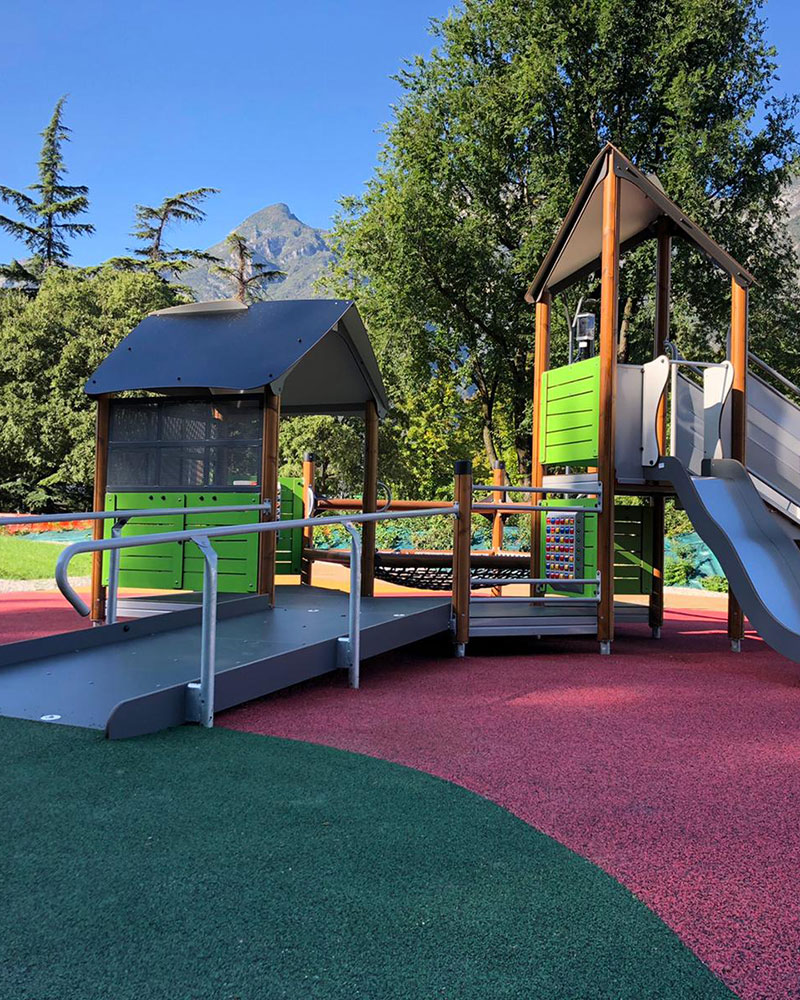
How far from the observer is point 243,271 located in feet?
134

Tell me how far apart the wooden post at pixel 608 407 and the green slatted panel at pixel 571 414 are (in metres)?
0.14

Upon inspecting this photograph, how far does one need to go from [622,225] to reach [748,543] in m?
3.69

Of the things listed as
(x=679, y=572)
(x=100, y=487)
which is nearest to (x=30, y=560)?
(x=100, y=487)

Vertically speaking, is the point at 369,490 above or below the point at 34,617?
above

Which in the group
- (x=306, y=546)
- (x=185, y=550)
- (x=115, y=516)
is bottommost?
(x=306, y=546)

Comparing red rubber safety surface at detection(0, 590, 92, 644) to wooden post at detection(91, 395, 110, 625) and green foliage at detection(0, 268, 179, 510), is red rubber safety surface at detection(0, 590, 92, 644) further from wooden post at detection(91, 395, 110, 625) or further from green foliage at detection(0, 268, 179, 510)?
green foliage at detection(0, 268, 179, 510)

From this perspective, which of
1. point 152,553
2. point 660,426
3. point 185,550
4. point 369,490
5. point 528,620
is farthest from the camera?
point 369,490

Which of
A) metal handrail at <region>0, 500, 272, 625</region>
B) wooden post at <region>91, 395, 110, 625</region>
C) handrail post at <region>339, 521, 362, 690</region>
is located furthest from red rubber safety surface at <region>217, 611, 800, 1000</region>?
wooden post at <region>91, 395, 110, 625</region>

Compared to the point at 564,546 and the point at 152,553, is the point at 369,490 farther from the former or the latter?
the point at 152,553

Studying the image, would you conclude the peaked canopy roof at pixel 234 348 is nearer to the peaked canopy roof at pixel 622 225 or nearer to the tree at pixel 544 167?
the peaked canopy roof at pixel 622 225

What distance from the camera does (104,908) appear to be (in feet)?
7.06

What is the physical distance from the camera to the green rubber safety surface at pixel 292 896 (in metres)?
1.87

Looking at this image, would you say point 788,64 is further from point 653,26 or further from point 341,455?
point 341,455

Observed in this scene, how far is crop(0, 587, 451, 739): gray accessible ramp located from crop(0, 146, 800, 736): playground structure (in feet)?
0.12
